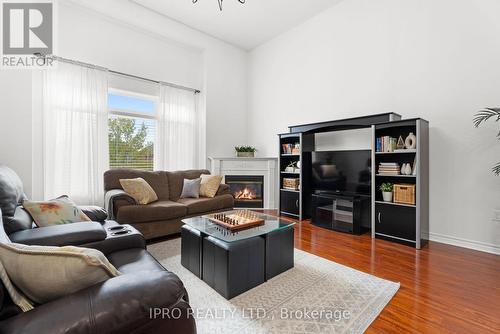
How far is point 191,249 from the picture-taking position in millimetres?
2219

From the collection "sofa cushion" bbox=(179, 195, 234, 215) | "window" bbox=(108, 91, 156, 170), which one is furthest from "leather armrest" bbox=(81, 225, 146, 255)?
"window" bbox=(108, 91, 156, 170)

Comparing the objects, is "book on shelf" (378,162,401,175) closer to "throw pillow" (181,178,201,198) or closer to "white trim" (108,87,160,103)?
"throw pillow" (181,178,201,198)

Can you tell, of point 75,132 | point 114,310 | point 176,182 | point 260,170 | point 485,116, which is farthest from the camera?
point 260,170

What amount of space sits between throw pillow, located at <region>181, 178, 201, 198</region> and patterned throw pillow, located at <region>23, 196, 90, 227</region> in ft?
5.97

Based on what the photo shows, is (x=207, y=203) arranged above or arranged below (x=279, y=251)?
above

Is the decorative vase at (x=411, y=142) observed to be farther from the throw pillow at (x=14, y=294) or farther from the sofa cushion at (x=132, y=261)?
the throw pillow at (x=14, y=294)

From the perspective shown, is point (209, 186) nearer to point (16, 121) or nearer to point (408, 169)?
point (16, 121)

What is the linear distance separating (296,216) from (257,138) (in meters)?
2.18

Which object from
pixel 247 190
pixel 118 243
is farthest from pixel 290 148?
pixel 118 243

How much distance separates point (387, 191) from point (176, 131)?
3.83 m

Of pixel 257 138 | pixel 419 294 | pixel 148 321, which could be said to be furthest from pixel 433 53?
pixel 148 321

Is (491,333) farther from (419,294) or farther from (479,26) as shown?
(479,26)

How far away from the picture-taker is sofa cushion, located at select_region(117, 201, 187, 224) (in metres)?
2.81

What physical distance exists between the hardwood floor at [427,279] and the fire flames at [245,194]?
1837 millimetres
